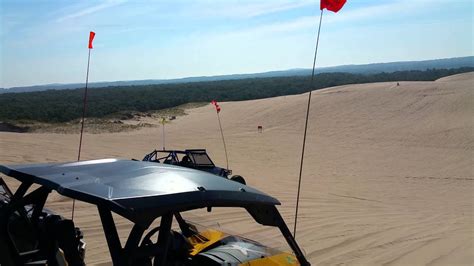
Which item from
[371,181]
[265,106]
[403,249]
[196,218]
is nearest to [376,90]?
[265,106]

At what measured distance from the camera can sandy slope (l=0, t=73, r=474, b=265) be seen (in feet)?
23.7

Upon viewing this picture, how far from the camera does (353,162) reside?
18.5m

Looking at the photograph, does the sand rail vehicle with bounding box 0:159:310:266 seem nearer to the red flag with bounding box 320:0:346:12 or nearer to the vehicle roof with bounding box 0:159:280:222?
the vehicle roof with bounding box 0:159:280:222

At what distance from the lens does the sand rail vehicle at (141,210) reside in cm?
245

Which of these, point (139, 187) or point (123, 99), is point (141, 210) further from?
point (123, 99)

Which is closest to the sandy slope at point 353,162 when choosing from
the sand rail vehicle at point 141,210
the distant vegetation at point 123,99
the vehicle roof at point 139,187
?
the sand rail vehicle at point 141,210

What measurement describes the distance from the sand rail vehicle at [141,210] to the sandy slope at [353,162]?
2.74m

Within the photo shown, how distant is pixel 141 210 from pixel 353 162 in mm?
16904

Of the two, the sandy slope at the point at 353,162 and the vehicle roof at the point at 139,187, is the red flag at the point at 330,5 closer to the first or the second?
the sandy slope at the point at 353,162

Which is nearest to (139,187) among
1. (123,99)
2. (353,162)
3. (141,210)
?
(141,210)

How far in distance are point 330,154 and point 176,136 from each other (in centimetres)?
1072

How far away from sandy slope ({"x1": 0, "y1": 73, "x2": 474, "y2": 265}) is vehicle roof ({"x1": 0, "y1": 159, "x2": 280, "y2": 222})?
311 cm

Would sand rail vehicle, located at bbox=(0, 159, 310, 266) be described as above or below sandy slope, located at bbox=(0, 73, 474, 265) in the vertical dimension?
above

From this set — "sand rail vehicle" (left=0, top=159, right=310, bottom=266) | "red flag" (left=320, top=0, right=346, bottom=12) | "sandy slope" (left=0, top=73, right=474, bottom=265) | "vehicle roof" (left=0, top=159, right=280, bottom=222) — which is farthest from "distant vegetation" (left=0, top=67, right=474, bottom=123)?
"vehicle roof" (left=0, top=159, right=280, bottom=222)
